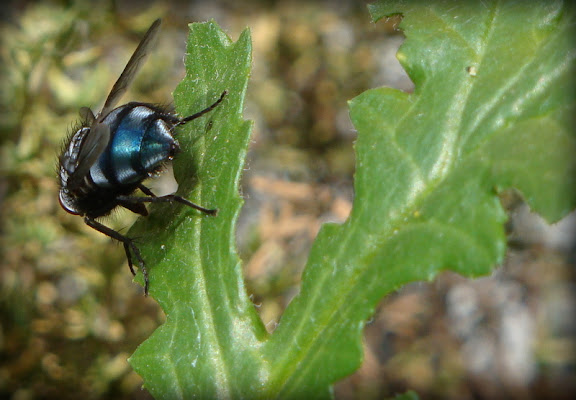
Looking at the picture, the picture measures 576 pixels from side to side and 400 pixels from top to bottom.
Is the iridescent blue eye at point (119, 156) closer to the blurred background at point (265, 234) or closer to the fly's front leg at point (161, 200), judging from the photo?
the fly's front leg at point (161, 200)

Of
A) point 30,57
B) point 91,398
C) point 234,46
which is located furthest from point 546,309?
point 30,57

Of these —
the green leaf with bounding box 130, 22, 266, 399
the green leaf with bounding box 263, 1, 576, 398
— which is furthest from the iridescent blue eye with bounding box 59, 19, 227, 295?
the green leaf with bounding box 263, 1, 576, 398

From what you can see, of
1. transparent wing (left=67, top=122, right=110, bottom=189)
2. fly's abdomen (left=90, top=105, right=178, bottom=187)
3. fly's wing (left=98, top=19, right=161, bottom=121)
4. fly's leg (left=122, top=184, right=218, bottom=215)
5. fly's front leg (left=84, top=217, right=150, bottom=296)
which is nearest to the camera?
fly's leg (left=122, top=184, right=218, bottom=215)

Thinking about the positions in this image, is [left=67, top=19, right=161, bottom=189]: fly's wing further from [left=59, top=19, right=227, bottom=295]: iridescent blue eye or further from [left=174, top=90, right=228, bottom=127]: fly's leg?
[left=174, top=90, right=228, bottom=127]: fly's leg

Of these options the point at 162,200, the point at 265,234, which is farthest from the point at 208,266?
the point at 265,234

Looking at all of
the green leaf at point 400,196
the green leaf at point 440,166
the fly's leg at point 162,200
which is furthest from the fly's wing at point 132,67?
the green leaf at point 440,166

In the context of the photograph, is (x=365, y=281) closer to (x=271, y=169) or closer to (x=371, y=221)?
(x=371, y=221)
